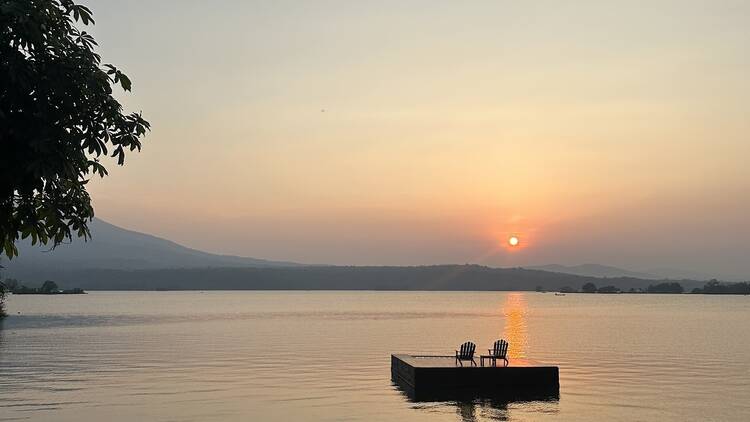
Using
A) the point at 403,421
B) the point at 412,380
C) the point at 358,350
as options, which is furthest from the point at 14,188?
the point at 358,350

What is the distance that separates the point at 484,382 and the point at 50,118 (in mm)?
36707

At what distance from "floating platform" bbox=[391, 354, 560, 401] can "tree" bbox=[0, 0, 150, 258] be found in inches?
1330

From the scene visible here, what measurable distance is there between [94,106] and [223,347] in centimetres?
7483

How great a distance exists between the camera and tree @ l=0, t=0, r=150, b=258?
11.6 m

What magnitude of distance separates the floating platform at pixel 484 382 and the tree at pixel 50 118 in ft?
111

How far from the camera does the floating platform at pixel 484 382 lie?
44.9 m

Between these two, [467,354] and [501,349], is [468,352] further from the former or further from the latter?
[501,349]

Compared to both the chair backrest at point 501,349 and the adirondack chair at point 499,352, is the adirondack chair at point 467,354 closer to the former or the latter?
the adirondack chair at point 499,352

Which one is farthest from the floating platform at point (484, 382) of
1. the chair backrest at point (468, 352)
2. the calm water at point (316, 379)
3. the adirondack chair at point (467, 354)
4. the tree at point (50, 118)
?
the tree at point (50, 118)

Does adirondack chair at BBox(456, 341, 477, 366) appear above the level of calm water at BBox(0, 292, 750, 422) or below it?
above

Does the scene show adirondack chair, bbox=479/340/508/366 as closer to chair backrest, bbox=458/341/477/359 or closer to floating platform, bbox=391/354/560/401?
chair backrest, bbox=458/341/477/359

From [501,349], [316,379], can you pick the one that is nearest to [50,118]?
[501,349]

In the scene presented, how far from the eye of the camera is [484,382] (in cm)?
4528

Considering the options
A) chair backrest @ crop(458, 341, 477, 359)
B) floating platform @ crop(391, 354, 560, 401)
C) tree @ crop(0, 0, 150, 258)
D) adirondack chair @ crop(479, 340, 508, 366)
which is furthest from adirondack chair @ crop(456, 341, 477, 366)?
tree @ crop(0, 0, 150, 258)
